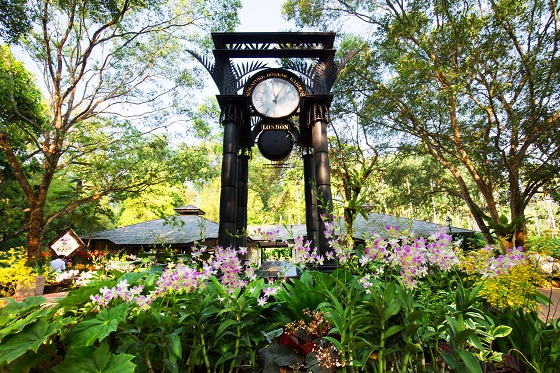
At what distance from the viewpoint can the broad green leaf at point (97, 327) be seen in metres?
1.32

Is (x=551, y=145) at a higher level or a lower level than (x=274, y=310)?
higher

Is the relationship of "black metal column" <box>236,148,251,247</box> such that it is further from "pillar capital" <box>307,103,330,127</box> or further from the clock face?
"pillar capital" <box>307,103,330,127</box>

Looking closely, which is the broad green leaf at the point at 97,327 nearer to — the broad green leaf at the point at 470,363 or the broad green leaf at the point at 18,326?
the broad green leaf at the point at 18,326

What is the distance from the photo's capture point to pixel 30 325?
53.7 inches

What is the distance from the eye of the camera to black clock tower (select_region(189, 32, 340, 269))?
462 cm

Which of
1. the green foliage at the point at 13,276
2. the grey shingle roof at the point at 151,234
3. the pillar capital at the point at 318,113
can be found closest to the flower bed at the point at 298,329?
the green foliage at the point at 13,276

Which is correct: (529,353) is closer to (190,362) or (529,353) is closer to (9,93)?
(190,362)

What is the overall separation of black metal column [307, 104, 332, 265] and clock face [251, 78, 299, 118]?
0.39 m

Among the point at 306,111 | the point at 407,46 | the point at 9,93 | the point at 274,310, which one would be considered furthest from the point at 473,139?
the point at 9,93

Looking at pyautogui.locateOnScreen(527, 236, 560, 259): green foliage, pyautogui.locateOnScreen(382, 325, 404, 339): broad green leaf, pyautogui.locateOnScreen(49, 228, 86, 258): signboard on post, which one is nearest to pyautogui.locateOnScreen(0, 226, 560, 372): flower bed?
pyautogui.locateOnScreen(382, 325, 404, 339): broad green leaf

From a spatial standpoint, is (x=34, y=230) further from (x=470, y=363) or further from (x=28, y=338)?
(x=470, y=363)

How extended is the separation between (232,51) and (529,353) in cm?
528

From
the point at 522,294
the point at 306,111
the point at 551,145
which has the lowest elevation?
the point at 522,294

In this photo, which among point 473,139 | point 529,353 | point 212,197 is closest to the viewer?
point 529,353
